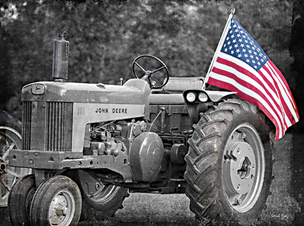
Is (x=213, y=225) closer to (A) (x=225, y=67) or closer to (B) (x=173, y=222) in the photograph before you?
(B) (x=173, y=222)

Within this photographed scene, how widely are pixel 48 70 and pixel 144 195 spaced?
7.28m

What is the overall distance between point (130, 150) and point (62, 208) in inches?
43.6

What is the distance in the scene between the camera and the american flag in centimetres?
604

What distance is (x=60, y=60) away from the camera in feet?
17.3

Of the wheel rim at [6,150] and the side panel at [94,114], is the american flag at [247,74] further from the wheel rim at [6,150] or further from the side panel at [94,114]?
the wheel rim at [6,150]

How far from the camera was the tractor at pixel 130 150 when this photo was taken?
4781 millimetres

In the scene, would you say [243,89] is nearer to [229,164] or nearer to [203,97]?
[203,97]

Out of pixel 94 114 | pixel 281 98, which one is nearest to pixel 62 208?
pixel 94 114

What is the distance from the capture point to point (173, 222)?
575 centimetres

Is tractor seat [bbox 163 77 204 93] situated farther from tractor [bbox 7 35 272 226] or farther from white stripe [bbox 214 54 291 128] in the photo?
white stripe [bbox 214 54 291 128]

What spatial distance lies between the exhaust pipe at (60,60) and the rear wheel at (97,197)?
1055 mm

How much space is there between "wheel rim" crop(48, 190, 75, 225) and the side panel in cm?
49

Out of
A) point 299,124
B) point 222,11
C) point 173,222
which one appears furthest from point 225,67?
point 222,11

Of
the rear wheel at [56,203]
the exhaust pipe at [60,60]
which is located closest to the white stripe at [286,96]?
the exhaust pipe at [60,60]
